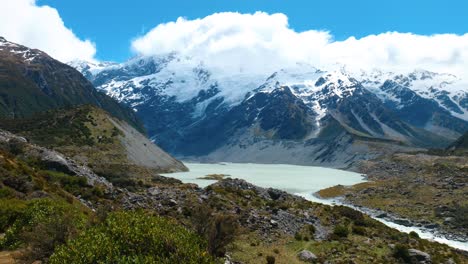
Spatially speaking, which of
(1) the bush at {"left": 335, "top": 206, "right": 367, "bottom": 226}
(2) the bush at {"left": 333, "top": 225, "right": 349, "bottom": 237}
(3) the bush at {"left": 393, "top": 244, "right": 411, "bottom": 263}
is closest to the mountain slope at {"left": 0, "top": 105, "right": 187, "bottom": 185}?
(1) the bush at {"left": 335, "top": 206, "right": 367, "bottom": 226}

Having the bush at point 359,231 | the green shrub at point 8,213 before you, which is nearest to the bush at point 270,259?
the bush at point 359,231

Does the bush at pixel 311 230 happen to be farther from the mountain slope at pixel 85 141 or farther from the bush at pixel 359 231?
the mountain slope at pixel 85 141

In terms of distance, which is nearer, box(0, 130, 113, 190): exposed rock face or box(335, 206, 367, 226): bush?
box(335, 206, 367, 226): bush

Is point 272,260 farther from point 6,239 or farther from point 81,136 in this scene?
point 81,136

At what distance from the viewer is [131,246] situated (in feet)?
84.1

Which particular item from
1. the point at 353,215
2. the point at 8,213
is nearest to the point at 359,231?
the point at 353,215

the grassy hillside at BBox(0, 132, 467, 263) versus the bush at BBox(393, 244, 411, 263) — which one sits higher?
the grassy hillside at BBox(0, 132, 467, 263)

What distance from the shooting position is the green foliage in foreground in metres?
23.8

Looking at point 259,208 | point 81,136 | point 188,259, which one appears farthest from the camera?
point 81,136

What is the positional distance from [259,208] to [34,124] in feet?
485

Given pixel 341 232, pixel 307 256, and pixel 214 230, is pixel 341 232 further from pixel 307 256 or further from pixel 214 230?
pixel 214 230

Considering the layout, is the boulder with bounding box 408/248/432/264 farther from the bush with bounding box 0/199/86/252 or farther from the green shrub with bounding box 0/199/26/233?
the green shrub with bounding box 0/199/26/233

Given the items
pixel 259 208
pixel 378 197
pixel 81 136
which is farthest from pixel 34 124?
pixel 259 208

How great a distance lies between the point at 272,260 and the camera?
44.3m
